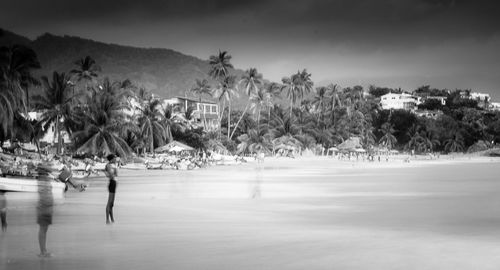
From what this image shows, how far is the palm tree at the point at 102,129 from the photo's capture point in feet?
163

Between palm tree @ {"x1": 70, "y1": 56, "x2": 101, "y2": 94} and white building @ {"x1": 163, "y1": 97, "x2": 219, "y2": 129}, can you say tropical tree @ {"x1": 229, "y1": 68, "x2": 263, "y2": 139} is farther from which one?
palm tree @ {"x1": 70, "y1": 56, "x2": 101, "y2": 94}

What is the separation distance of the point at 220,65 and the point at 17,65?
1710 inches

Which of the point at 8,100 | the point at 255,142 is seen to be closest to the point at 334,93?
the point at 255,142

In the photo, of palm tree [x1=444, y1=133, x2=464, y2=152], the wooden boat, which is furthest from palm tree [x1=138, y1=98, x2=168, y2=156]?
palm tree [x1=444, y1=133, x2=464, y2=152]

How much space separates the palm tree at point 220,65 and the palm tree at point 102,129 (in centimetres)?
3550

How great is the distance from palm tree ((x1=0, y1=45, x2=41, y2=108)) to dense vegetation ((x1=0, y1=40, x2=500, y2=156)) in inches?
3.3

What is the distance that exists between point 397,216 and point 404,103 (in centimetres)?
18273

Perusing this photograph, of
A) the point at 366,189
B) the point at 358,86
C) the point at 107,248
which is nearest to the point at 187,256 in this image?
the point at 107,248

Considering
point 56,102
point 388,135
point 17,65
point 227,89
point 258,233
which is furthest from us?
point 388,135

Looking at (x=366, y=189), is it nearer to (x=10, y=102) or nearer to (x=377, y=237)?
(x=377, y=237)

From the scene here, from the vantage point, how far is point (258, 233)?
43.9 feet

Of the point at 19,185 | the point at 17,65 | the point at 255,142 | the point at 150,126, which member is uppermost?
→ the point at 17,65

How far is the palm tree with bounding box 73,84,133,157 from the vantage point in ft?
163

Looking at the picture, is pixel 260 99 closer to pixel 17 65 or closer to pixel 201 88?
pixel 201 88
